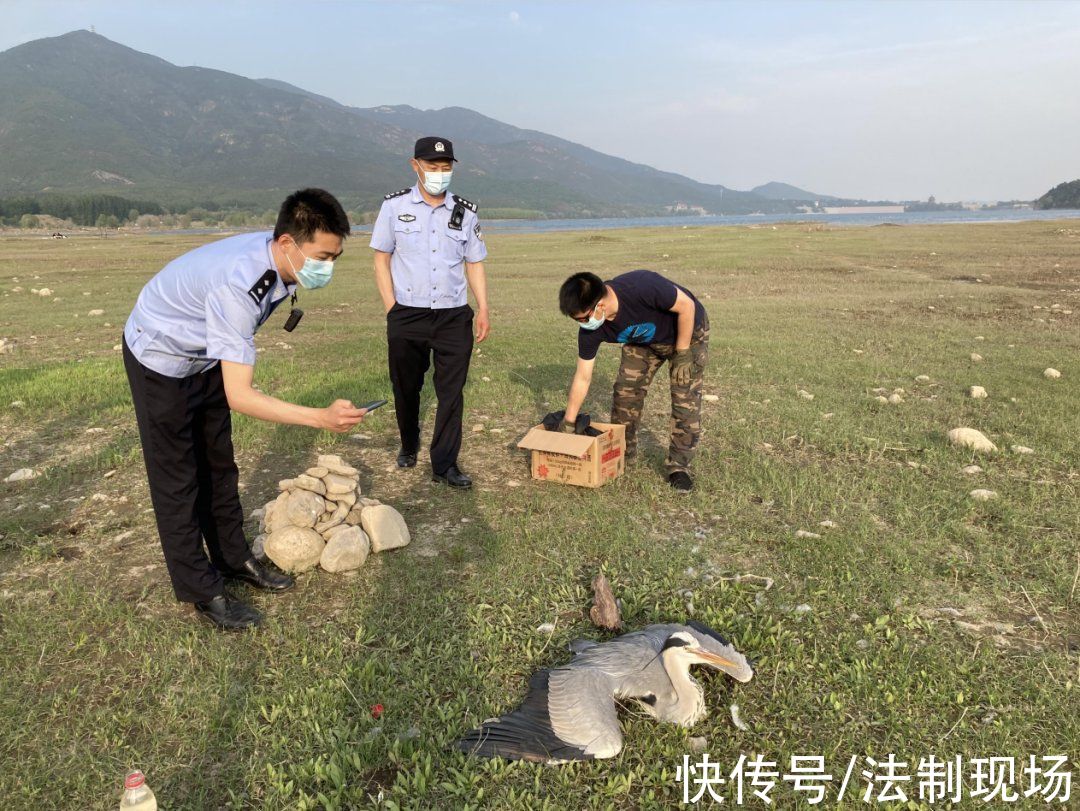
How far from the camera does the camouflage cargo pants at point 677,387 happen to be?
6.14 metres

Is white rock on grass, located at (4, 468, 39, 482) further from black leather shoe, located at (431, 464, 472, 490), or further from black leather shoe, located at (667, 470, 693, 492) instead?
black leather shoe, located at (667, 470, 693, 492)

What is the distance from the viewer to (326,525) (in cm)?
498

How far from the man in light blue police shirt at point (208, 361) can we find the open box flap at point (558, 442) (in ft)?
8.47

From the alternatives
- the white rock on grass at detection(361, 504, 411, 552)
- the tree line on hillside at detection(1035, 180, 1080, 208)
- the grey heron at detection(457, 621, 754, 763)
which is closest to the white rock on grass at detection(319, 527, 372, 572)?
the white rock on grass at detection(361, 504, 411, 552)

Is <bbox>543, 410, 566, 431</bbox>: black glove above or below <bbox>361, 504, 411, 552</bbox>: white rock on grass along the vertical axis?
above

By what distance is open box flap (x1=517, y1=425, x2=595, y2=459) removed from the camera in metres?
5.83

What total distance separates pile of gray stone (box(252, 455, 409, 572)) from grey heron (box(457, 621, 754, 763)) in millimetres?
1828

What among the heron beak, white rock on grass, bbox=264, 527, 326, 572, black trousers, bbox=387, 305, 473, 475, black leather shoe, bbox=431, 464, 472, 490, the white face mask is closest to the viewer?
the heron beak

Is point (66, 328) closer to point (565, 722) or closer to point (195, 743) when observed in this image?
point (195, 743)

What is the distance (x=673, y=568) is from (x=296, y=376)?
7.25 metres

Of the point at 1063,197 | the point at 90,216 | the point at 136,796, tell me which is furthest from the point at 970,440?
the point at 1063,197

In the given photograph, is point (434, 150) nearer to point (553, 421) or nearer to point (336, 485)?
point (553, 421)

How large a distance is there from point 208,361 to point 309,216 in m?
1.08

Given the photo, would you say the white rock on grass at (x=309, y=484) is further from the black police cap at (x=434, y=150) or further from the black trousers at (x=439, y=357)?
the black police cap at (x=434, y=150)
